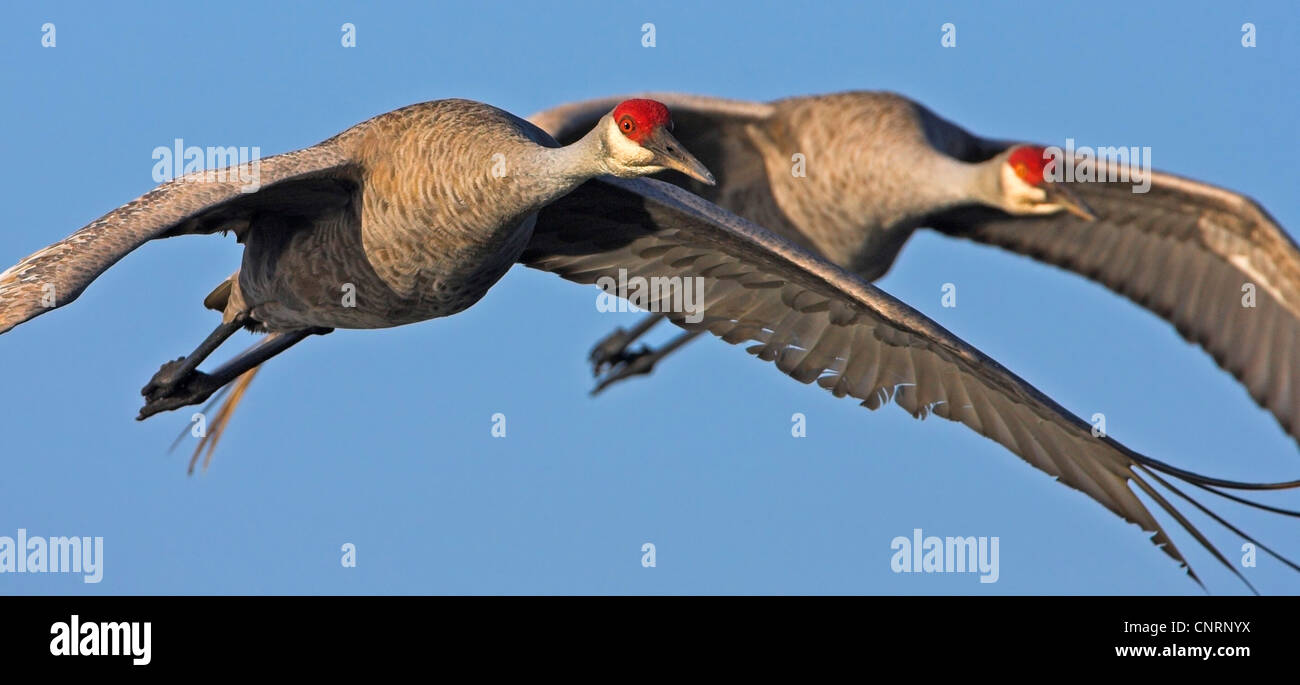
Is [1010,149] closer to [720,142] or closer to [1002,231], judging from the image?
[1002,231]

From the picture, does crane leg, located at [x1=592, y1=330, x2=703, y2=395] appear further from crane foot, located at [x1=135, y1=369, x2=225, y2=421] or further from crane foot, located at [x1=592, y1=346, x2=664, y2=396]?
crane foot, located at [x1=135, y1=369, x2=225, y2=421]

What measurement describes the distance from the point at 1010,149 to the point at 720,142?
2.14 meters

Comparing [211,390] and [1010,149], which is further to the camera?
[1010,149]

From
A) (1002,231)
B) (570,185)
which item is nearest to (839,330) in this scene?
(570,185)

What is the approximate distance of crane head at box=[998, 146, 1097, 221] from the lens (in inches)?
515

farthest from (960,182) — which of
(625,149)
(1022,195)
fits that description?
(625,149)

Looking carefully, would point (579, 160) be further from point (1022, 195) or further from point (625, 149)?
point (1022, 195)

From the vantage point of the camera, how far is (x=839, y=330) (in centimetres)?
1010

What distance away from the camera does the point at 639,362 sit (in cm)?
1577

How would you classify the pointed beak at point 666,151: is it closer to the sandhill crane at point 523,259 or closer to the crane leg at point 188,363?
the sandhill crane at point 523,259

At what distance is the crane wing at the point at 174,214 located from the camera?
23.9 ft

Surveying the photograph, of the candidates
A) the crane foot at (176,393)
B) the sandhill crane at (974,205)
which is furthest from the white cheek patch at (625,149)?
the sandhill crane at (974,205)

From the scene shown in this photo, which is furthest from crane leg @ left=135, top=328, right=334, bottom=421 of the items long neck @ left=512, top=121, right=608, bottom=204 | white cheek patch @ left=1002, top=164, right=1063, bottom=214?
white cheek patch @ left=1002, top=164, right=1063, bottom=214

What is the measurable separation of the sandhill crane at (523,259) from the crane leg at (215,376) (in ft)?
→ 0.04
